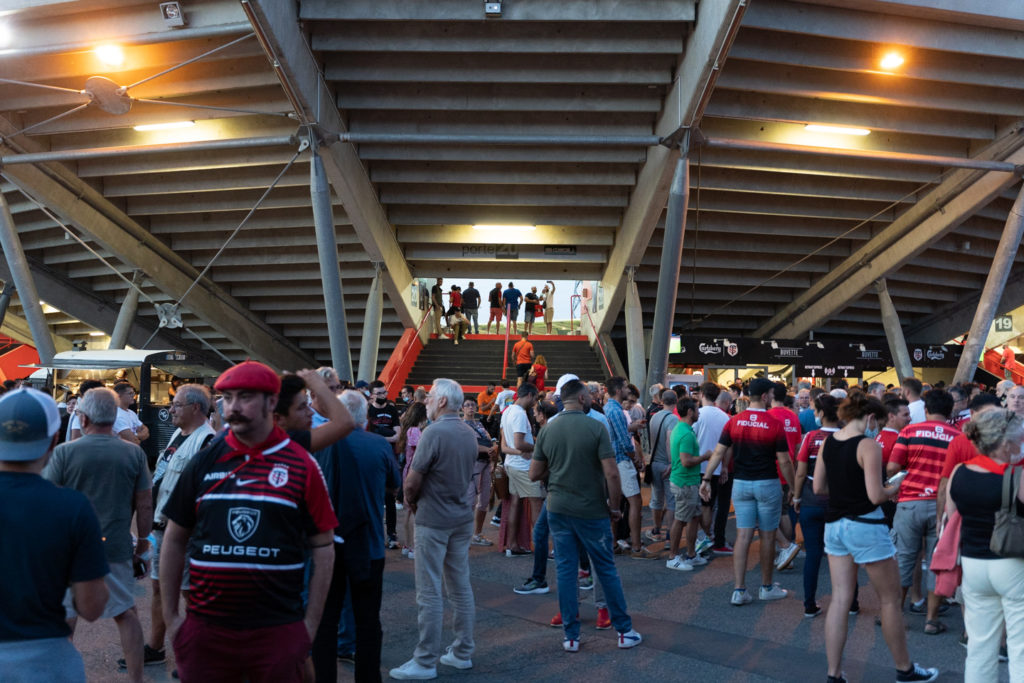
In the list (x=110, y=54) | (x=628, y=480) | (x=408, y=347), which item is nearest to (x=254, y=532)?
(x=628, y=480)

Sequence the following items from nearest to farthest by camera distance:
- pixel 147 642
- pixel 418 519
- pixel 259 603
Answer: pixel 259 603 → pixel 418 519 → pixel 147 642

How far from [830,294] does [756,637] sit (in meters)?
18.2

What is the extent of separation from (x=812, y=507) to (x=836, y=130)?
12055 mm

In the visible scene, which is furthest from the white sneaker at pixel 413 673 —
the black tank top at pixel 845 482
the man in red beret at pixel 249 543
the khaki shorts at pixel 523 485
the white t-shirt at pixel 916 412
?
the white t-shirt at pixel 916 412

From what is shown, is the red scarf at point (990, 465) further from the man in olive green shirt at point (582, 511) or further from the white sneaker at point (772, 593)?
the white sneaker at point (772, 593)

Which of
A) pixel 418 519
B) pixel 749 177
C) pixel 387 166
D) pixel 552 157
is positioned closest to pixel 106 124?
pixel 387 166

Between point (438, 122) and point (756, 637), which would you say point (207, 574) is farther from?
point (438, 122)

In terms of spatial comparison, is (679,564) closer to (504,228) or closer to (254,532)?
(254,532)

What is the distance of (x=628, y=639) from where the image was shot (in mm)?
5586

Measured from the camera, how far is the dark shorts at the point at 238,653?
8.86 ft

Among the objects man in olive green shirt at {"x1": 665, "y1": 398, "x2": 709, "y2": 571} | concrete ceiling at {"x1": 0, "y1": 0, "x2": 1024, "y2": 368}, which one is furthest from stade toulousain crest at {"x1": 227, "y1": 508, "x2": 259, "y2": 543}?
concrete ceiling at {"x1": 0, "y1": 0, "x2": 1024, "y2": 368}

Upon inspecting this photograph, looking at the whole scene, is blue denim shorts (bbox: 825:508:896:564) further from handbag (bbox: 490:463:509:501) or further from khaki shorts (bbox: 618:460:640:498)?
handbag (bbox: 490:463:509:501)

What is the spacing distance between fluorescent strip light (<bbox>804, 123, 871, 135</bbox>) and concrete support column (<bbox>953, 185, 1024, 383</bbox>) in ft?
11.5

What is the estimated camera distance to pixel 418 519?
5305 mm
